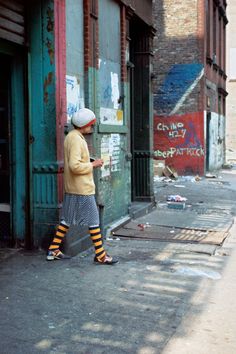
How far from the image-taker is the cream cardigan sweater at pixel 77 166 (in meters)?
6.00

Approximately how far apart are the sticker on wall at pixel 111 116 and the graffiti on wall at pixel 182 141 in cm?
1062

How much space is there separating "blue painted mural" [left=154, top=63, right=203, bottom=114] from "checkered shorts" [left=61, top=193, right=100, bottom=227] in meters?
13.7

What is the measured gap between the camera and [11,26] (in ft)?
20.2

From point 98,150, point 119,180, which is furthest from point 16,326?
point 119,180

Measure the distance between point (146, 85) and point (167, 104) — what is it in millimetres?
8802

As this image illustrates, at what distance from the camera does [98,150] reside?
7805 millimetres

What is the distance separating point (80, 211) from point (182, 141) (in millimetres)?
13663

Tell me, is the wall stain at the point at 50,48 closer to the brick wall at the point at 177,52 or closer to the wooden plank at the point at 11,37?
the wooden plank at the point at 11,37

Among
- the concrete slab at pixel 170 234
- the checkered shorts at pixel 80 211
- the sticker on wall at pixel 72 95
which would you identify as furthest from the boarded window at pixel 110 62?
the checkered shorts at pixel 80 211

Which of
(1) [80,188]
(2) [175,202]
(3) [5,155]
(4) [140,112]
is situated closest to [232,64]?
(2) [175,202]

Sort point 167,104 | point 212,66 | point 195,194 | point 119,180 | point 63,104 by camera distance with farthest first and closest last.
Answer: point 212,66 < point 167,104 < point 195,194 < point 119,180 < point 63,104

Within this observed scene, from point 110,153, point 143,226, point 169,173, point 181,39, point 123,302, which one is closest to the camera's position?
point 123,302

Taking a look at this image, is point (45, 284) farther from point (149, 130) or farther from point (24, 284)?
point (149, 130)

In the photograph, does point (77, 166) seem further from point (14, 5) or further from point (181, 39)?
point (181, 39)
